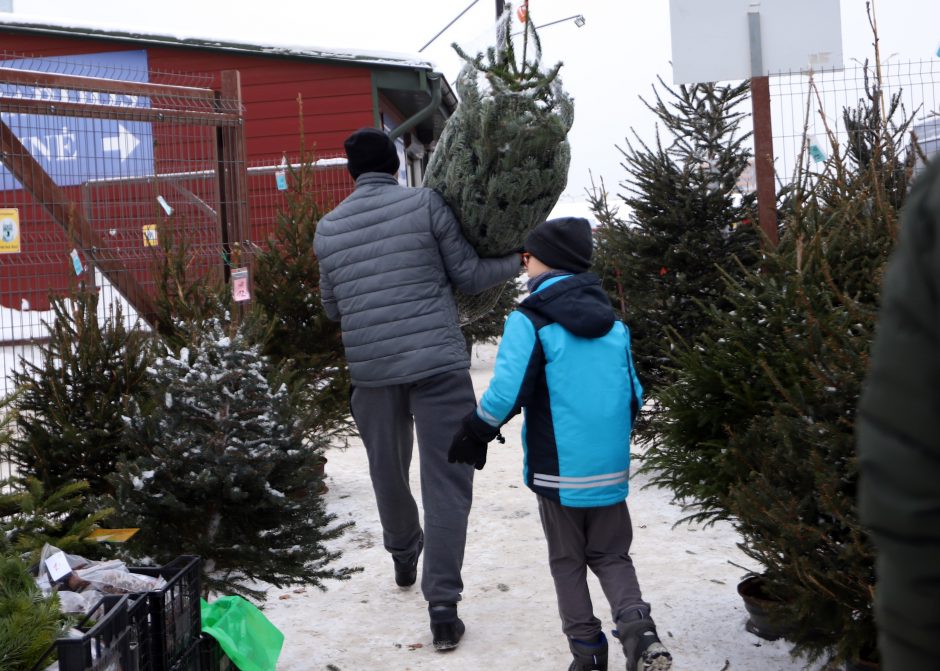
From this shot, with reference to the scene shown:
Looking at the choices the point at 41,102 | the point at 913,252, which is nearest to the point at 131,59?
the point at 41,102

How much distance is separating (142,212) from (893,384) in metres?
6.86

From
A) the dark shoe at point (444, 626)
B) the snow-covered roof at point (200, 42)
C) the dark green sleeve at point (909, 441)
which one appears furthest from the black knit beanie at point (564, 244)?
the snow-covered roof at point (200, 42)

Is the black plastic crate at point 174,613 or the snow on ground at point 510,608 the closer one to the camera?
the black plastic crate at point 174,613

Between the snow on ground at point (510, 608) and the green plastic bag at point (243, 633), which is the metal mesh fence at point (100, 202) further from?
the green plastic bag at point (243, 633)

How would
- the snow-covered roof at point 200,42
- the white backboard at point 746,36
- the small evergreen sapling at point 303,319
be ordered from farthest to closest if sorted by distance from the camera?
the snow-covered roof at point 200,42
the small evergreen sapling at point 303,319
the white backboard at point 746,36

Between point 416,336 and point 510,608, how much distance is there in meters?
1.40

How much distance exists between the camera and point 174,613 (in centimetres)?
296

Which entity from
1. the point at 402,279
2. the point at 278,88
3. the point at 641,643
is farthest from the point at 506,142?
the point at 278,88

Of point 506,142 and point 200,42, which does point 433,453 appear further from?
point 200,42

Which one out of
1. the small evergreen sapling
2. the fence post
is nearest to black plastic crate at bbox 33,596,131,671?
the small evergreen sapling

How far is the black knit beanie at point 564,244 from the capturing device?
149 inches

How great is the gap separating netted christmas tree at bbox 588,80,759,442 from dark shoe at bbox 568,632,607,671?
9.84 feet

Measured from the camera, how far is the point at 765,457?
10.6ft

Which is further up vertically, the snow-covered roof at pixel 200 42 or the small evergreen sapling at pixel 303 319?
the snow-covered roof at pixel 200 42
